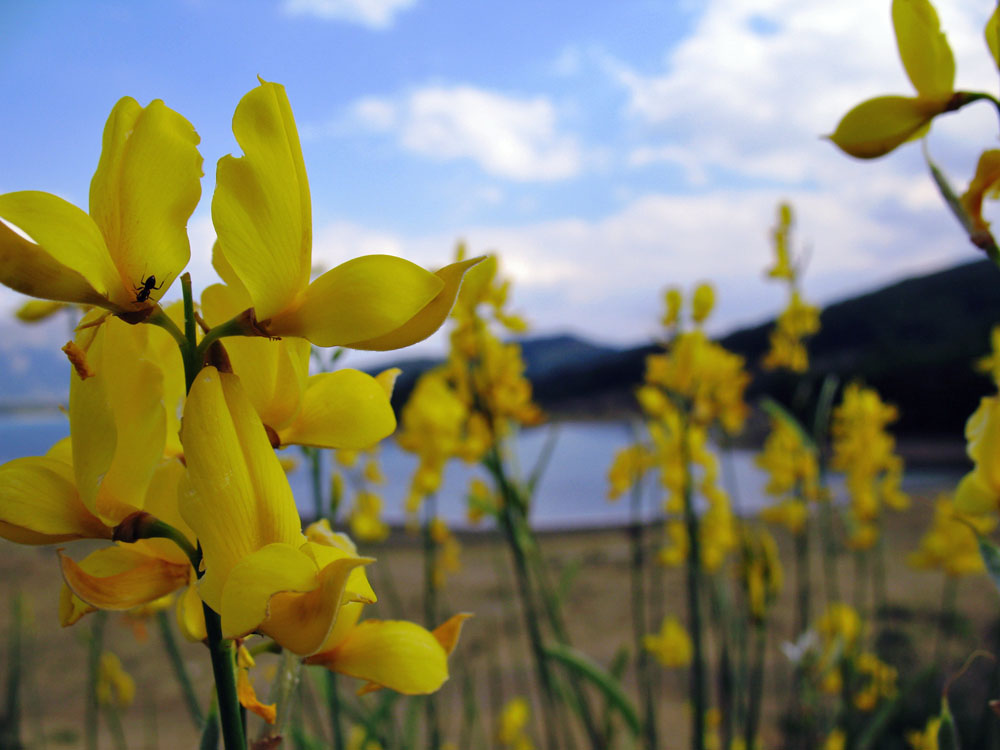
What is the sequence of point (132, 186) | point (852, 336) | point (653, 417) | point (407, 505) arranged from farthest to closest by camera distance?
point (852, 336) → point (653, 417) → point (407, 505) → point (132, 186)

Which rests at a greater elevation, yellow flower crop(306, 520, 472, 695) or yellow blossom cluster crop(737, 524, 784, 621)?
yellow flower crop(306, 520, 472, 695)

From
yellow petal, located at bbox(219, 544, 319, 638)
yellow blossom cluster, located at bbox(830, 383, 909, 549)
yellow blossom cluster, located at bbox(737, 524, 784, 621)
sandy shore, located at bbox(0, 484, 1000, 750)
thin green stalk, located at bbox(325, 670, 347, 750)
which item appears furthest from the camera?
sandy shore, located at bbox(0, 484, 1000, 750)

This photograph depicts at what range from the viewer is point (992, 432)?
0.42 meters

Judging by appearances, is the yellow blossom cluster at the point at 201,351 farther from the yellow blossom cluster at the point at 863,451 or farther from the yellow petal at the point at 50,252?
Answer: the yellow blossom cluster at the point at 863,451

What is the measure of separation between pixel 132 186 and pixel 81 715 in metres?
3.49

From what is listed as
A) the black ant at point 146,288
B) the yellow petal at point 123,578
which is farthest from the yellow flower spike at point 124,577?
the black ant at point 146,288

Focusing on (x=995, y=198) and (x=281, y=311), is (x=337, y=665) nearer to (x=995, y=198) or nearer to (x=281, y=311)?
(x=281, y=311)

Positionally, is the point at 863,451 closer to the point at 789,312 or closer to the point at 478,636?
the point at 789,312

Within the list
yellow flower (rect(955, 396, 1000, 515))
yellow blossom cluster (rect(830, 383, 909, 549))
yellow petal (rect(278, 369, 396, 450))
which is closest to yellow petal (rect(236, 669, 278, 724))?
yellow petal (rect(278, 369, 396, 450))

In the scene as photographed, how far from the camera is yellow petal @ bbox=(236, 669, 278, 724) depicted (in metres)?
0.30

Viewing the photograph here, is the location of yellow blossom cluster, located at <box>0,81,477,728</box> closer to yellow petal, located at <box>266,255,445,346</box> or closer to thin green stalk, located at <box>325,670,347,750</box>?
yellow petal, located at <box>266,255,445,346</box>

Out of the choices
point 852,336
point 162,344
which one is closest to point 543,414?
point 162,344

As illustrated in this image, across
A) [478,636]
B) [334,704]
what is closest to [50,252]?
[334,704]

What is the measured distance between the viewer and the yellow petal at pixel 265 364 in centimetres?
30
